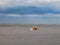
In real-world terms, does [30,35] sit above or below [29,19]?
below

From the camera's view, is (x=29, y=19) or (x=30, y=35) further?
(x=29, y=19)

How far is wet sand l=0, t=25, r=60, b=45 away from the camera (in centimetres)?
117

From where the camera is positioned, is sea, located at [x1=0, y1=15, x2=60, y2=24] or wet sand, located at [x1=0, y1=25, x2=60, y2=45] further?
sea, located at [x1=0, y1=15, x2=60, y2=24]

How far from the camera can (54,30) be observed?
1.39 metres

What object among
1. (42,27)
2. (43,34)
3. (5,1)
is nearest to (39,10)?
(42,27)

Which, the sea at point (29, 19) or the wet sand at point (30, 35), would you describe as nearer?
the wet sand at point (30, 35)

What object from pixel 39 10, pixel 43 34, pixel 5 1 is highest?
pixel 5 1

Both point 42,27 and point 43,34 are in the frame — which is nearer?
point 43,34

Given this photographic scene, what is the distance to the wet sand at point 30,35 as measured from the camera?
1.17m

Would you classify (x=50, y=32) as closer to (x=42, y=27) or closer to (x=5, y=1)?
(x=42, y=27)

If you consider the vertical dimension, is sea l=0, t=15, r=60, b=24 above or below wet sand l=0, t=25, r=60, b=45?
above

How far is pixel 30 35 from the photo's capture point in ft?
4.25

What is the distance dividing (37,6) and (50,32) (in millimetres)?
340

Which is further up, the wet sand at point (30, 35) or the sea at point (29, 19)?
the sea at point (29, 19)
